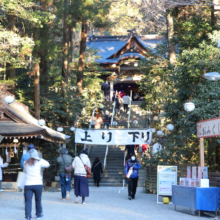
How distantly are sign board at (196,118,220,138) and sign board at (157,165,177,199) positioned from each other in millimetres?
2258

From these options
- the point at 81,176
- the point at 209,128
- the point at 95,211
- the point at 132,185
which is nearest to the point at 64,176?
the point at 81,176

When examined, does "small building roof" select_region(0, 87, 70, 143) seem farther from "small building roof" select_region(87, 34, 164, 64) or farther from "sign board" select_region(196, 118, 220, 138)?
"small building roof" select_region(87, 34, 164, 64)

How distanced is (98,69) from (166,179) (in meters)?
15.0

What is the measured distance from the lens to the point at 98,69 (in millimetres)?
26078

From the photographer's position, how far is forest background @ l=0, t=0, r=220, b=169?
12.6 m

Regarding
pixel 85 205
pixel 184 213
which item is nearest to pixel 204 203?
pixel 184 213

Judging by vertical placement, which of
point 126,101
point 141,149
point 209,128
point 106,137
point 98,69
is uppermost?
point 98,69

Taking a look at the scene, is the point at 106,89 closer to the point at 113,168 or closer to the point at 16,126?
the point at 113,168

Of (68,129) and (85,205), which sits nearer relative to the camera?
(85,205)

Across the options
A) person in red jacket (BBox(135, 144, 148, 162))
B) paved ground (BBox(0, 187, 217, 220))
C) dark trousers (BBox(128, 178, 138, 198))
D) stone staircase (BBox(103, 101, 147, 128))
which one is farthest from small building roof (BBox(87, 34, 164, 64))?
paved ground (BBox(0, 187, 217, 220))

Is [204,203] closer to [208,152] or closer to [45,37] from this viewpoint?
[208,152]

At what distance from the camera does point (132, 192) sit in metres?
13.1

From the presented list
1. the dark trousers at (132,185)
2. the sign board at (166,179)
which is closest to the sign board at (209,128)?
the sign board at (166,179)

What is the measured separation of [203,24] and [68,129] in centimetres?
897
